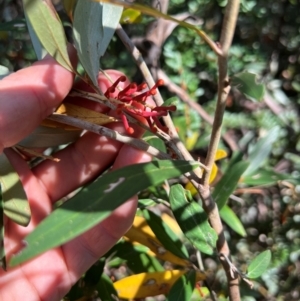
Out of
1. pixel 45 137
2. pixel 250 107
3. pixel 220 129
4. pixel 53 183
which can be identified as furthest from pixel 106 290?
pixel 250 107

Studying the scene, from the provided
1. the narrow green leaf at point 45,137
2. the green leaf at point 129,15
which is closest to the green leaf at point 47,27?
the narrow green leaf at point 45,137

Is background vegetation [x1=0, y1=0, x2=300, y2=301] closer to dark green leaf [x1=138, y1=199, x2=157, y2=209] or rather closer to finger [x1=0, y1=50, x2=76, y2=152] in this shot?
dark green leaf [x1=138, y1=199, x2=157, y2=209]

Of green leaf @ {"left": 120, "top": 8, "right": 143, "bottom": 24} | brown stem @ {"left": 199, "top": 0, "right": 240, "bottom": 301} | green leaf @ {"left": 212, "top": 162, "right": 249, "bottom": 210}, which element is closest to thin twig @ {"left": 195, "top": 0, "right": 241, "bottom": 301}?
brown stem @ {"left": 199, "top": 0, "right": 240, "bottom": 301}

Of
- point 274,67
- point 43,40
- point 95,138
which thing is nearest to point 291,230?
point 274,67

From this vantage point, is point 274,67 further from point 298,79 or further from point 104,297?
point 104,297

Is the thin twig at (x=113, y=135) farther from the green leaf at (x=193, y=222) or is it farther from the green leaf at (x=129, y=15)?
the green leaf at (x=129, y=15)

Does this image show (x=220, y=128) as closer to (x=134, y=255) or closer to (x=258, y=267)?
(x=258, y=267)

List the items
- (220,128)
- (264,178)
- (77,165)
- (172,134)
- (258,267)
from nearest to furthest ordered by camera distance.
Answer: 1. (220,128)
2. (172,134)
3. (258,267)
4. (77,165)
5. (264,178)
